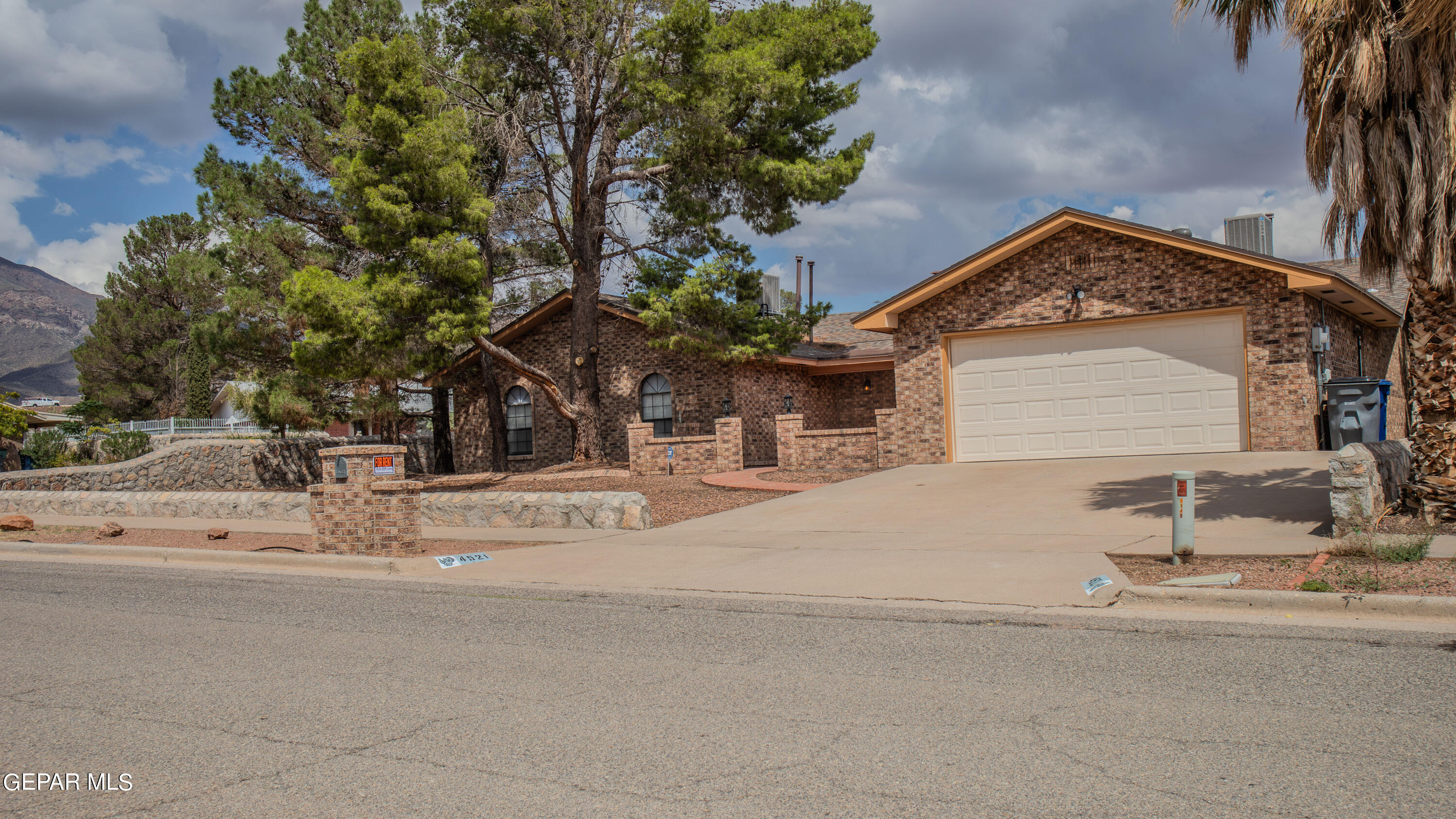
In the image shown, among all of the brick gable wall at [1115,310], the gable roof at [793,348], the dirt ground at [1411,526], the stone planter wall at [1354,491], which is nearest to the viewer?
the dirt ground at [1411,526]

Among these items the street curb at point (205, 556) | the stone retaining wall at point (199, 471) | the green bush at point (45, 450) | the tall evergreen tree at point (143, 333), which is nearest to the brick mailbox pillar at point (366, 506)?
the street curb at point (205, 556)

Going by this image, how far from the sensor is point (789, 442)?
63.5 feet

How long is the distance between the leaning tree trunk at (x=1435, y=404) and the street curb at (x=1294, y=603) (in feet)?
11.3

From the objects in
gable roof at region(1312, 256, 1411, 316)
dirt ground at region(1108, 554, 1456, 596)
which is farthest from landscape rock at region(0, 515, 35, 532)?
gable roof at region(1312, 256, 1411, 316)

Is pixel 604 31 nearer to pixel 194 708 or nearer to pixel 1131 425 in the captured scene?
pixel 1131 425

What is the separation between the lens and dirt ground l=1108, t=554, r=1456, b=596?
6.56 meters

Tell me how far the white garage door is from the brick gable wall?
12.5 inches

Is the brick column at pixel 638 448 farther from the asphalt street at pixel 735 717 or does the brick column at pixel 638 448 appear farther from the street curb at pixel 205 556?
the asphalt street at pixel 735 717

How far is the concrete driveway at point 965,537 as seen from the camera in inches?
323

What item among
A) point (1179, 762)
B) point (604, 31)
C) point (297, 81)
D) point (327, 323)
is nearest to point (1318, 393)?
point (1179, 762)

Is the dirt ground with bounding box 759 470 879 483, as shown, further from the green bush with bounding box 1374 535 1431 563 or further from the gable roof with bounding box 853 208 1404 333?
the green bush with bounding box 1374 535 1431 563

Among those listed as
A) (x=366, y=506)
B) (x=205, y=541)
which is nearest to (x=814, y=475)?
(x=366, y=506)

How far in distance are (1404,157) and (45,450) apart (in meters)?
33.2

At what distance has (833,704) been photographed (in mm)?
4762
